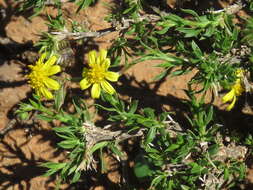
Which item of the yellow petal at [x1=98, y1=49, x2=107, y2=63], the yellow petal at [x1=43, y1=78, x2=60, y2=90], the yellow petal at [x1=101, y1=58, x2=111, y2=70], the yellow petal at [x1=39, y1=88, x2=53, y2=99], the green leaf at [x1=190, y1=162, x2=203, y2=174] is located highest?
the yellow petal at [x1=98, y1=49, x2=107, y2=63]

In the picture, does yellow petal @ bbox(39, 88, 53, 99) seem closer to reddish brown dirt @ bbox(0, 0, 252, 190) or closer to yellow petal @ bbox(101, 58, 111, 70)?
yellow petal @ bbox(101, 58, 111, 70)

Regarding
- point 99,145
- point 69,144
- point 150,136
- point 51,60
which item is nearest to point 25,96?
point 51,60

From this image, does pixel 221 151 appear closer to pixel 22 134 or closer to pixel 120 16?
pixel 120 16

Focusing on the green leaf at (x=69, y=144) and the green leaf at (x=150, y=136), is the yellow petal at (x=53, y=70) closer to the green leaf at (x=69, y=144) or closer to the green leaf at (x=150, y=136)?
the green leaf at (x=69, y=144)

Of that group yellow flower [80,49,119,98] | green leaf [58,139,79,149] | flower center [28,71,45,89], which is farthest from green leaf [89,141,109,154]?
flower center [28,71,45,89]

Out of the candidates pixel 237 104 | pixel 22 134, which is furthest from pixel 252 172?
pixel 22 134

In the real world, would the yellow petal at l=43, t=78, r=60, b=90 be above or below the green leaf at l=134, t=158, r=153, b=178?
above

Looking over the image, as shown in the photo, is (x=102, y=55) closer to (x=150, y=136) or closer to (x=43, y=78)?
(x=43, y=78)
